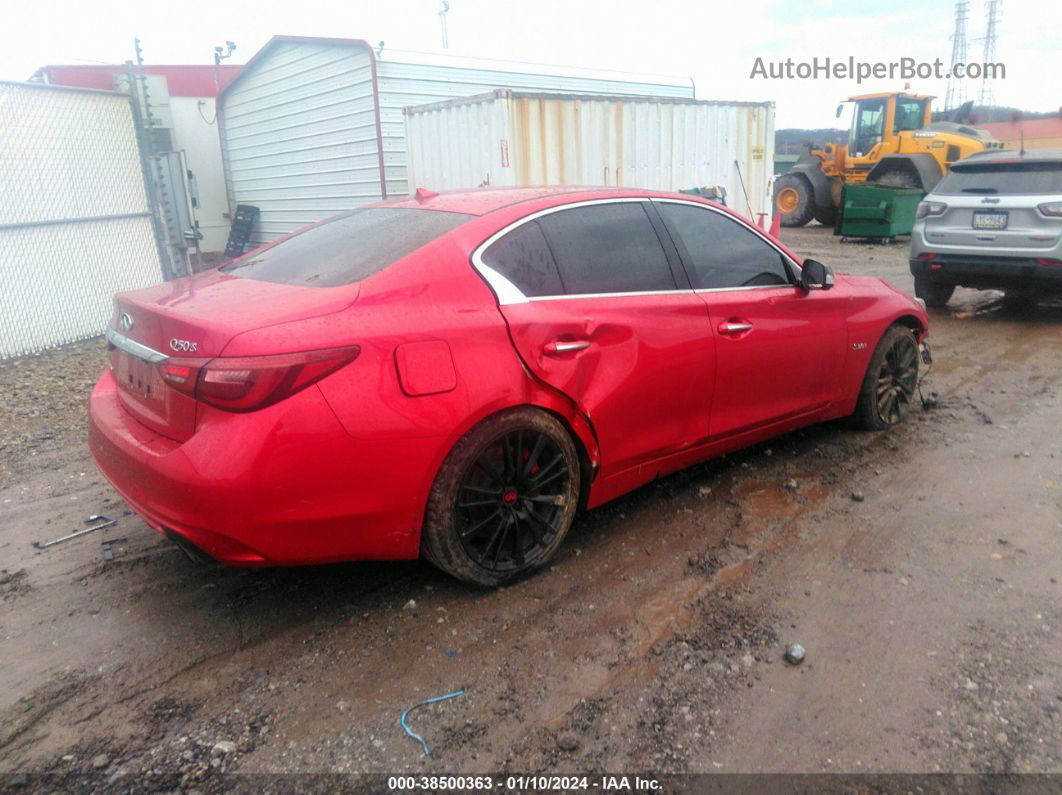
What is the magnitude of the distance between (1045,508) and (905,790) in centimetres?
231

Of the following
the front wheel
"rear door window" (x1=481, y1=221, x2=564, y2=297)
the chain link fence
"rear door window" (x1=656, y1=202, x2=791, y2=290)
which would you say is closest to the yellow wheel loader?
"rear door window" (x1=656, y1=202, x2=791, y2=290)

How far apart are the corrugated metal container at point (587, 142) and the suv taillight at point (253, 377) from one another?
5.64 metres

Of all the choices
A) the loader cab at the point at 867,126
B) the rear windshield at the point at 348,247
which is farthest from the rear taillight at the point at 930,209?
the loader cab at the point at 867,126

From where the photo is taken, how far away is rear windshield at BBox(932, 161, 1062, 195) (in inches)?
311

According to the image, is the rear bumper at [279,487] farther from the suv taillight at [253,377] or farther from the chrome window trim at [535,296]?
the chrome window trim at [535,296]

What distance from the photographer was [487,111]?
27.3 feet

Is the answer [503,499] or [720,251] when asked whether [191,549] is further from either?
[720,251]

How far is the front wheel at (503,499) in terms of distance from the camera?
2875 mm

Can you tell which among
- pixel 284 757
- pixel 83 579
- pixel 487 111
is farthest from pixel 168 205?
pixel 284 757

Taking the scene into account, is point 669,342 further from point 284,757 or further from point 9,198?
point 9,198

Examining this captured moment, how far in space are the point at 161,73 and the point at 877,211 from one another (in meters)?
17.2

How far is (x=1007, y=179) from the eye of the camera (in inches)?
323

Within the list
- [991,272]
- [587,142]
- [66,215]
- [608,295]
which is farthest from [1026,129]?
[66,215]

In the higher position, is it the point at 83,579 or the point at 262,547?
the point at 262,547
